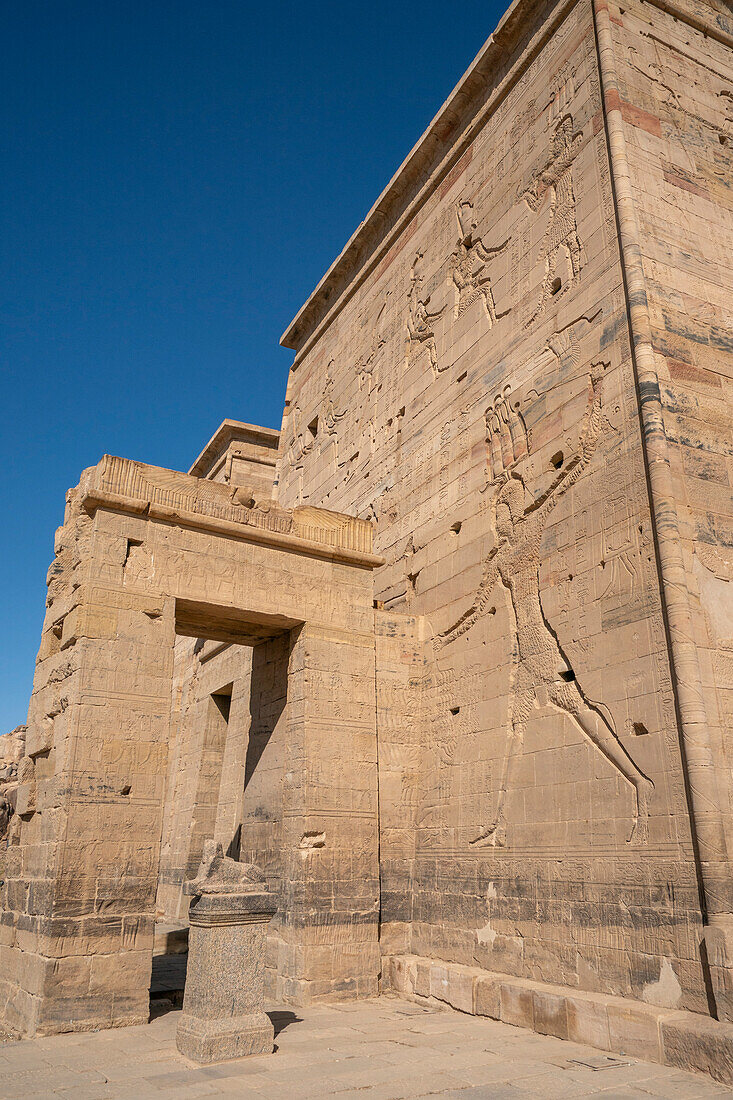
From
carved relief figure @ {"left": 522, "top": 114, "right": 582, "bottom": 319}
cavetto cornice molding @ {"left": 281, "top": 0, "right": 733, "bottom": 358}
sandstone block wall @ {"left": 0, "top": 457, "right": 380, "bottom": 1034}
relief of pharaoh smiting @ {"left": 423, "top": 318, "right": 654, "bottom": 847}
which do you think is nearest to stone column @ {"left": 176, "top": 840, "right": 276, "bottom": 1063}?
sandstone block wall @ {"left": 0, "top": 457, "right": 380, "bottom": 1034}

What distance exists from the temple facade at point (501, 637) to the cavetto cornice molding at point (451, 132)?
0.17 ft

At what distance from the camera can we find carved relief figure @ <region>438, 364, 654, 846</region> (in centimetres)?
631

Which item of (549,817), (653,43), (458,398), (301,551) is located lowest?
(549,817)

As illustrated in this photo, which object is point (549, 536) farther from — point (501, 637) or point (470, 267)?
point (470, 267)

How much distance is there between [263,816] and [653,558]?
15.5 ft

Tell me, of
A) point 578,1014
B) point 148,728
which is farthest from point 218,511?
point 578,1014

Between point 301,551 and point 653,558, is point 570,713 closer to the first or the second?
point 653,558

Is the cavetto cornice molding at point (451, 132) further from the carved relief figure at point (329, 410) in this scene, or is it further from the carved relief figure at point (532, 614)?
the carved relief figure at point (532, 614)

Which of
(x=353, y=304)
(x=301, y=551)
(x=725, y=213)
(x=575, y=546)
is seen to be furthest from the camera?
(x=353, y=304)

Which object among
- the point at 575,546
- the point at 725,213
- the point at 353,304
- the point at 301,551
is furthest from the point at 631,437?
the point at 353,304

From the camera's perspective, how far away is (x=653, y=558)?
5859 mm

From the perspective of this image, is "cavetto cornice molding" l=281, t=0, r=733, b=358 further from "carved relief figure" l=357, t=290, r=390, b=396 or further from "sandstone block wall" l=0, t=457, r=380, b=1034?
"sandstone block wall" l=0, t=457, r=380, b=1034

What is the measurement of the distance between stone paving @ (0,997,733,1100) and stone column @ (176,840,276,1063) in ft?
0.40

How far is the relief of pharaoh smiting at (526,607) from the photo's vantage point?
6.16 metres
